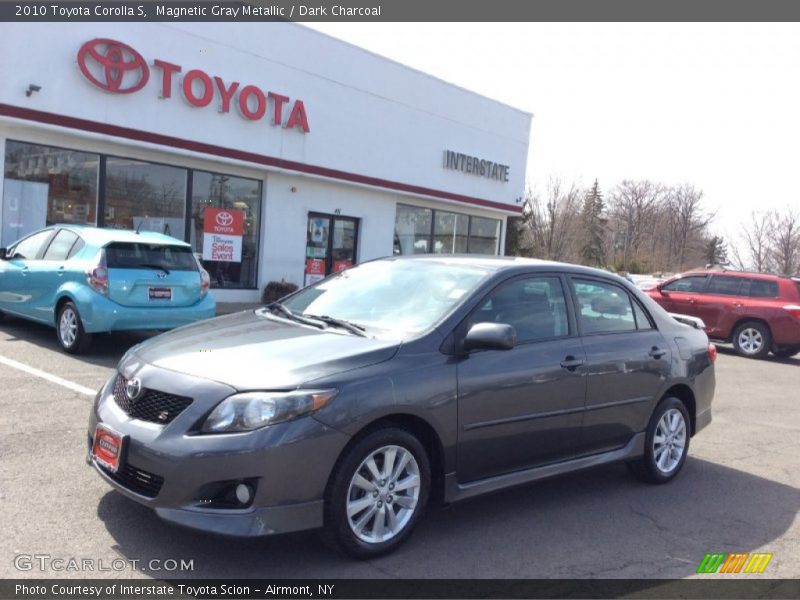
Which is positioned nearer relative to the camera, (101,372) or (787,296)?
(101,372)

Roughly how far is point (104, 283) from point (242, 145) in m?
8.02

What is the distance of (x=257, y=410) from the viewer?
3740mm

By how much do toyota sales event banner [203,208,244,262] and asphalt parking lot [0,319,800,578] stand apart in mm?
9288

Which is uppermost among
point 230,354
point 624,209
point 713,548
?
point 624,209

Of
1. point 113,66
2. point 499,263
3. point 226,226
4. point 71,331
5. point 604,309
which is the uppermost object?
point 113,66

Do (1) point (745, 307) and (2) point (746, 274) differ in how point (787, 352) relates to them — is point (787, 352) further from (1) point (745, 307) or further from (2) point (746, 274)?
(2) point (746, 274)

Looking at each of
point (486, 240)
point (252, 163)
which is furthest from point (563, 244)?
point (252, 163)

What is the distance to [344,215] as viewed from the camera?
19422 millimetres

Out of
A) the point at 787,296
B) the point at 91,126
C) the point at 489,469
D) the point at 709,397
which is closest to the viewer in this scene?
the point at 489,469

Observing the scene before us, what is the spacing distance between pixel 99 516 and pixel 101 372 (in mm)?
4121

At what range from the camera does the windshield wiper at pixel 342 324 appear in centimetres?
458

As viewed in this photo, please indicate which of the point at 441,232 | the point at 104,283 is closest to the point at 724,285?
the point at 441,232

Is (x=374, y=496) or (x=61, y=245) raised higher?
(x=61, y=245)

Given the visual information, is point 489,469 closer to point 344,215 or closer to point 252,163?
point 252,163
